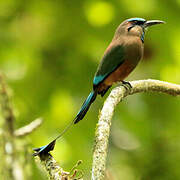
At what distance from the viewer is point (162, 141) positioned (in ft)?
13.0

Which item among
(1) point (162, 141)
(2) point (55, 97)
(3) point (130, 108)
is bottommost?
(1) point (162, 141)

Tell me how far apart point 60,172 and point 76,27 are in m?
2.16

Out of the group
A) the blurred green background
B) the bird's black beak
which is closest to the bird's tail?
the blurred green background

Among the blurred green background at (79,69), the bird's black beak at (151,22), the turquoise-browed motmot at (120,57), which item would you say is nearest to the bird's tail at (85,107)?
the turquoise-browed motmot at (120,57)

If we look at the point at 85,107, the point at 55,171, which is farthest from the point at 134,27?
the point at 55,171

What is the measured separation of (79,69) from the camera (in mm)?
3787

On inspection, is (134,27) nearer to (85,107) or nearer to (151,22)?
(151,22)

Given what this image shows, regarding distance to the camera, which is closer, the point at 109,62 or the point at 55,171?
the point at 55,171

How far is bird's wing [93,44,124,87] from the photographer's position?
3584 millimetres

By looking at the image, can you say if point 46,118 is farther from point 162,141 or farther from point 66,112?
point 162,141

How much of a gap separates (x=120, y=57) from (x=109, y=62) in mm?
151

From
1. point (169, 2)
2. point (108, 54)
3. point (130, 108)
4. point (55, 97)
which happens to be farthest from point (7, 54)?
point (169, 2)

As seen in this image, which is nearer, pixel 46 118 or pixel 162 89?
pixel 162 89

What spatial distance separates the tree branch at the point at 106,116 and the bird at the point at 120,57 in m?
0.65
